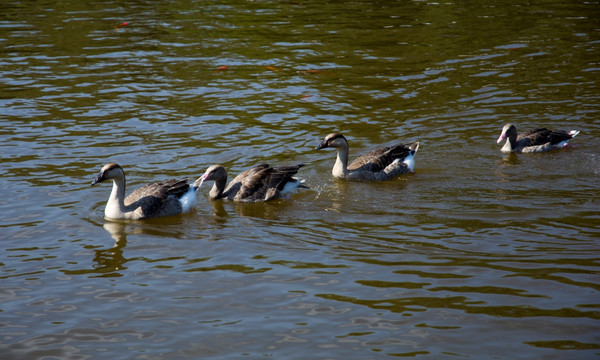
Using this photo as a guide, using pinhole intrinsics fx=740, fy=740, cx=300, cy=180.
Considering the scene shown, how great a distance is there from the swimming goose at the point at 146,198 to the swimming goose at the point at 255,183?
503 millimetres

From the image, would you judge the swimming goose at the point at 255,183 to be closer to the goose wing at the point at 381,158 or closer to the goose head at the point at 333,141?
the goose head at the point at 333,141

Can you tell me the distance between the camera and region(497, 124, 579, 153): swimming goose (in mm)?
14992

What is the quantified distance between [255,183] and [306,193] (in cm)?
110

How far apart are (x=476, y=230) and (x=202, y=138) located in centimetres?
720

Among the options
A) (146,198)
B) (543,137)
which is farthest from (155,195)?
(543,137)

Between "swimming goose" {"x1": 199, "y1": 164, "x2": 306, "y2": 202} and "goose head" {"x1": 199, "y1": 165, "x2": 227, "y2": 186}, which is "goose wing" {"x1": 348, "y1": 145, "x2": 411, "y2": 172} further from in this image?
"goose head" {"x1": 199, "y1": 165, "x2": 227, "y2": 186}

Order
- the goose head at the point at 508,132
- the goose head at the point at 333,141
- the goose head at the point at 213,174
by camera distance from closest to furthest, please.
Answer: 1. the goose head at the point at 213,174
2. the goose head at the point at 333,141
3. the goose head at the point at 508,132

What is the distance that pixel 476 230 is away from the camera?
11.0 m

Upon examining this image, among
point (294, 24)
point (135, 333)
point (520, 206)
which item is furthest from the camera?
point (294, 24)

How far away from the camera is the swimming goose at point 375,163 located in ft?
46.5

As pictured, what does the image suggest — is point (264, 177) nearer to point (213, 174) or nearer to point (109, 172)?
point (213, 174)

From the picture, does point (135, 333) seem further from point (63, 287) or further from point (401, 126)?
point (401, 126)

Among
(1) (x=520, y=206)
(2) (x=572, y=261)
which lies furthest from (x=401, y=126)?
(2) (x=572, y=261)

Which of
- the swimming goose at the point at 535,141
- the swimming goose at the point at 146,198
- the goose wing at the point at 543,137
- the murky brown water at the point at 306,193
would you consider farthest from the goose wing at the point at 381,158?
the swimming goose at the point at 146,198
